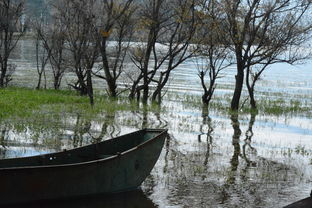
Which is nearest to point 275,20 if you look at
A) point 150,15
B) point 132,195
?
point 150,15

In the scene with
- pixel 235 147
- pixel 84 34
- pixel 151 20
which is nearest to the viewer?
pixel 235 147

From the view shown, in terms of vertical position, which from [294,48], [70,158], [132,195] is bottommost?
[132,195]

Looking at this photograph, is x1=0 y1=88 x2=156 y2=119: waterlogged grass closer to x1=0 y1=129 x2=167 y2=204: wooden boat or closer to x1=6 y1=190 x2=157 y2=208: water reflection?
x1=0 y1=129 x2=167 y2=204: wooden boat


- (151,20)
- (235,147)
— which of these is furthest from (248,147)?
(151,20)

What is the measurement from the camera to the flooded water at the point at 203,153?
9.68m

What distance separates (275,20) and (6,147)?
1575 centimetres

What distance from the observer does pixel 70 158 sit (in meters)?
9.69

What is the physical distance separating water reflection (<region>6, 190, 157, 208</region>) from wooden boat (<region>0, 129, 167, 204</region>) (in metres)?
0.11

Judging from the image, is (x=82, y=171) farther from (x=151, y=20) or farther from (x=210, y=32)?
(x=210, y=32)

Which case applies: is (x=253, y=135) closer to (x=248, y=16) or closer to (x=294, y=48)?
(x=248, y=16)

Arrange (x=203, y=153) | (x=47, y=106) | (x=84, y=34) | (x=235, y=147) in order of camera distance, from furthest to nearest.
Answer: (x=84, y=34) < (x=47, y=106) < (x=235, y=147) < (x=203, y=153)

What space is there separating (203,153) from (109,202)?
16.3 feet

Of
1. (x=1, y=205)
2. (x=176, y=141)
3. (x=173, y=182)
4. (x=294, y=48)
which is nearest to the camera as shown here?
(x=1, y=205)

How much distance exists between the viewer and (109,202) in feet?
29.6
